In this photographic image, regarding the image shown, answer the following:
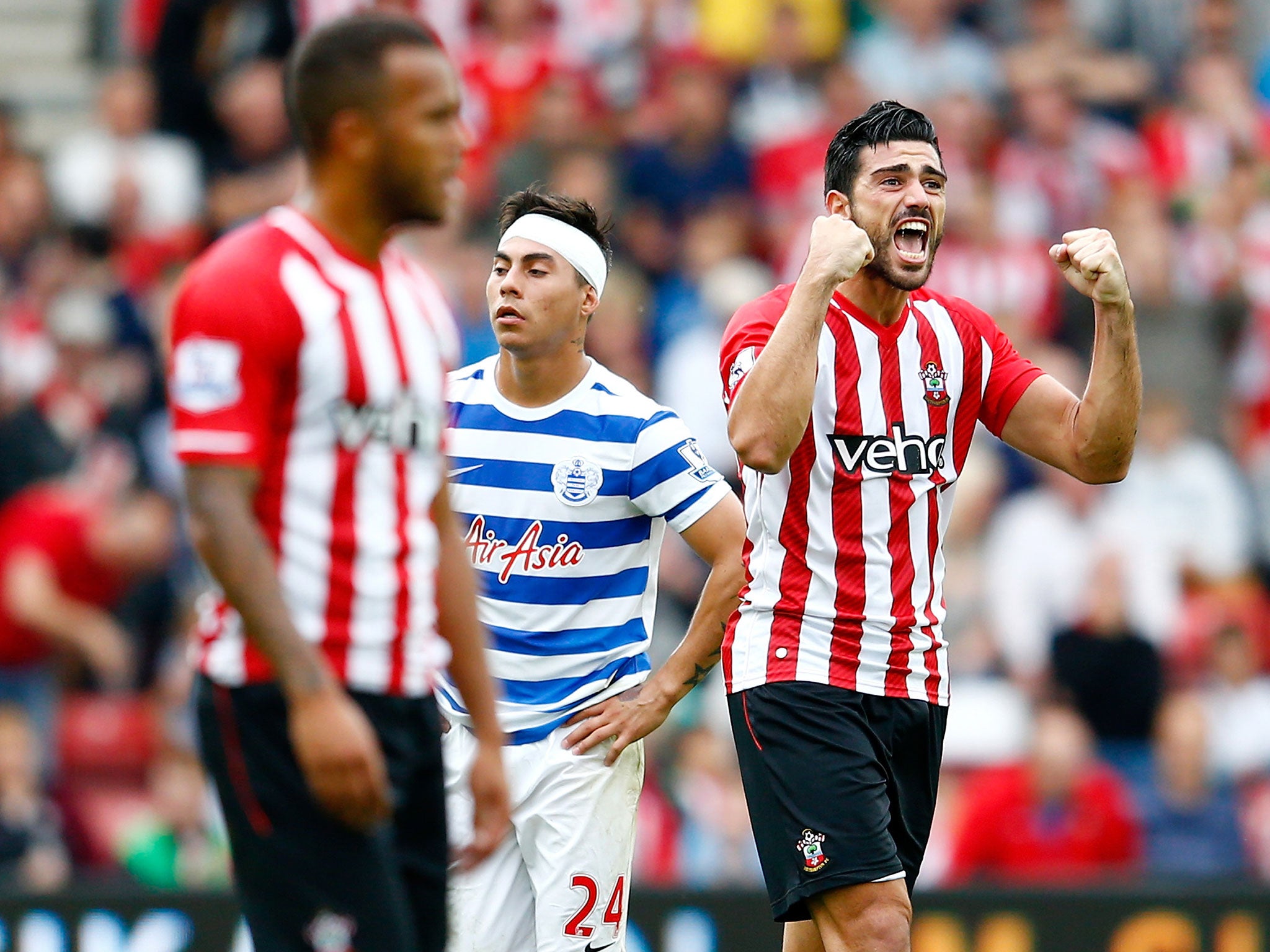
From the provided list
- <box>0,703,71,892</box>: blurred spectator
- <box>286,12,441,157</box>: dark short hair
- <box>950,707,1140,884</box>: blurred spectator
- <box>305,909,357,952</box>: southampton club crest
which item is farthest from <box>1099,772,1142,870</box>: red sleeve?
<box>286,12,441,157</box>: dark short hair

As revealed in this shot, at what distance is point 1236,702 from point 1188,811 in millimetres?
842

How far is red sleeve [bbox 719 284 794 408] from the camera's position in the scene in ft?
17.7

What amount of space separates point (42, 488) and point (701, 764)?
12.9 feet

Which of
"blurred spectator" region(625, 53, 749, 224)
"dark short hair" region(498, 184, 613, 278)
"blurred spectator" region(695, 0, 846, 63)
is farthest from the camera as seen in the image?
"blurred spectator" region(695, 0, 846, 63)

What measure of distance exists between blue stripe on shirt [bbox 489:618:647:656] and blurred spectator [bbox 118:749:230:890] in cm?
398

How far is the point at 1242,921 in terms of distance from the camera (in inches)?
325

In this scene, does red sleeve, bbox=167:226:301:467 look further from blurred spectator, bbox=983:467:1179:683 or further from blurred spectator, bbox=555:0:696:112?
blurred spectator, bbox=555:0:696:112

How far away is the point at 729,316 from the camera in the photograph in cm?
1146

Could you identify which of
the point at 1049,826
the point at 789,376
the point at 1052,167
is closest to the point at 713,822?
the point at 1049,826

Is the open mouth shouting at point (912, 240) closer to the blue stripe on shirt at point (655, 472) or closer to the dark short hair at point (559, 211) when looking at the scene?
the blue stripe on shirt at point (655, 472)

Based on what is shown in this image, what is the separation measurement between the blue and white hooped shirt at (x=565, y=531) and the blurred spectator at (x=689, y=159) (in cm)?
638

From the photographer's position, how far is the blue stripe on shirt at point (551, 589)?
5754mm

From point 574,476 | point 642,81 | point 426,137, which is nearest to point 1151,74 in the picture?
point 642,81

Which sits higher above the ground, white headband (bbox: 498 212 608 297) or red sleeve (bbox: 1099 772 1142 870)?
white headband (bbox: 498 212 608 297)
